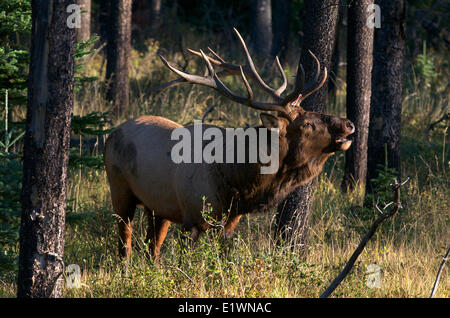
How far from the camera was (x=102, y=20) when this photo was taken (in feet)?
53.8

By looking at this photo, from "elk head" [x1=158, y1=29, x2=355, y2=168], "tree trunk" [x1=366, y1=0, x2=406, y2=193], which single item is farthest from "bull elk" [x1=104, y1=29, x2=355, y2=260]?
"tree trunk" [x1=366, y1=0, x2=406, y2=193]

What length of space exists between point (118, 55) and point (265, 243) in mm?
6711

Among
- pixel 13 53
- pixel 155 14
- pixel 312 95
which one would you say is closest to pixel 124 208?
pixel 13 53

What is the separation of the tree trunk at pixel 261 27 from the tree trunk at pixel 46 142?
1267 centimetres

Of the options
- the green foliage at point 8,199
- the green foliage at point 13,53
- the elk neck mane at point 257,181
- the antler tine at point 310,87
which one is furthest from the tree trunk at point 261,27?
the green foliage at point 8,199

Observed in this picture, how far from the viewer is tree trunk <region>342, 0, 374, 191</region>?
9156 mm

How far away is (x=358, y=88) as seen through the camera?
9.31 meters

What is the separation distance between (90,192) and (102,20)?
27.6 feet

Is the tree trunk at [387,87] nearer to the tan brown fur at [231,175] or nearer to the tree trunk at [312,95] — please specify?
the tree trunk at [312,95]

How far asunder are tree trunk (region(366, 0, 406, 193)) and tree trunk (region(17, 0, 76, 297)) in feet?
15.2

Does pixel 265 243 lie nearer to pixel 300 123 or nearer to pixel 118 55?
pixel 300 123

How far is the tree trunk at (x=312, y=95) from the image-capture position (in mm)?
6672
